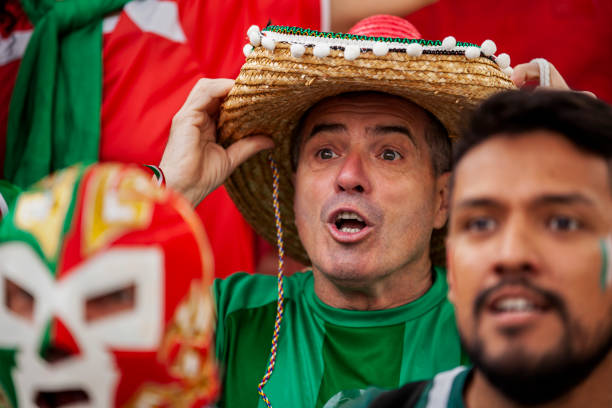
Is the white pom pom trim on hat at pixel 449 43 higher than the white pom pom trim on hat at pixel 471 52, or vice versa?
the white pom pom trim on hat at pixel 449 43

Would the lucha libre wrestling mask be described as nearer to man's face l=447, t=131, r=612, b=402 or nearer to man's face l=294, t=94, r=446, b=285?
man's face l=447, t=131, r=612, b=402

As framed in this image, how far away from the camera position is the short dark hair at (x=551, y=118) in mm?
1297

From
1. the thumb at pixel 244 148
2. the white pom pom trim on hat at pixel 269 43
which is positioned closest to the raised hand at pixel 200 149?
the thumb at pixel 244 148

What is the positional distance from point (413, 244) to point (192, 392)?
1.09 meters

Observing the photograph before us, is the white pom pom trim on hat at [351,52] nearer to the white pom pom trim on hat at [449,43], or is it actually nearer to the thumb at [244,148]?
the white pom pom trim on hat at [449,43]

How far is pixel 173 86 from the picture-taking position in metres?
2.83

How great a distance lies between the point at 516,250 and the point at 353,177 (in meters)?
0.91

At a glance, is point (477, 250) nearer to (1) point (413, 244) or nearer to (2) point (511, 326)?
(2) point (511, 326)

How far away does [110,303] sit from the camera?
3.59 ft

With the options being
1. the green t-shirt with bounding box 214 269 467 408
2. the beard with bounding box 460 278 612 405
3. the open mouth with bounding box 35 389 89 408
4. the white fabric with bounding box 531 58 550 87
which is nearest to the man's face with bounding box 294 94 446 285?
the green t-shirt with bounding box 214 269 467 408

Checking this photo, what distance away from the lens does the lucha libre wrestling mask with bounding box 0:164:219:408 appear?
107cm

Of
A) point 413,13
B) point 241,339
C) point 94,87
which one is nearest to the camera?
point 241,339

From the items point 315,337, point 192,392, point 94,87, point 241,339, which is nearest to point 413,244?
point 315,337

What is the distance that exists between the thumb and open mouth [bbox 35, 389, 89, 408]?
1286 mm
